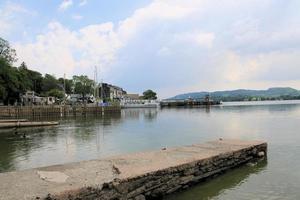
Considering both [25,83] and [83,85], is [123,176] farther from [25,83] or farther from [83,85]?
[83,85]

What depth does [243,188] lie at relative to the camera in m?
12.9

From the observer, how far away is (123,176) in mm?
10211

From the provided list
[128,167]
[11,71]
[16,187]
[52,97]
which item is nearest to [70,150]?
[128,167]

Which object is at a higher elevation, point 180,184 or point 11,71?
point 11,71

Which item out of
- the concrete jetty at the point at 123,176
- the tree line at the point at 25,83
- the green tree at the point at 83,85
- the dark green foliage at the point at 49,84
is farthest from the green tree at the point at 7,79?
the green tree at the point at 83,85

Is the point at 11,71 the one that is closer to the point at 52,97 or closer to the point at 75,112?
the point at 75,112

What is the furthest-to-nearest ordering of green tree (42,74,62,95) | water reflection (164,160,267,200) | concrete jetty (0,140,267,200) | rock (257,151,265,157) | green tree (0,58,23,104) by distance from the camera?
green tree (42,74,62,95) → green tree (0,58,23,104) → rock (257,151,265,157) → water reflection (164,160,267,200) → concrete jetty (0,140,267,200)

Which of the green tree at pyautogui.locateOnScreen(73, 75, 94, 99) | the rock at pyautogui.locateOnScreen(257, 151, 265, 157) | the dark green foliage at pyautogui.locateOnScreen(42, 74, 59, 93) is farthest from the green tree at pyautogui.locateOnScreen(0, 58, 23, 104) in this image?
the green tree at pyautogui.locateOnScreen(73, 75, 94, 99)

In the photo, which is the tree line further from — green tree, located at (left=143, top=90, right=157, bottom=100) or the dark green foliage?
green tree, located at (left=143, top=90, right=157, bottom=100)

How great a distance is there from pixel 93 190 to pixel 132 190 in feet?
4.87

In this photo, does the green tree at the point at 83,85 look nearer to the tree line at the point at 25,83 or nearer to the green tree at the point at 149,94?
the tree line at the point at 25,83

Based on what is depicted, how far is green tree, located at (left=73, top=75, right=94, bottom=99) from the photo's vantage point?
442ft

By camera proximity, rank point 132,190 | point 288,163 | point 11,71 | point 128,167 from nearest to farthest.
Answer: point 132,190
point 128,167
point 288,163
point 11,71

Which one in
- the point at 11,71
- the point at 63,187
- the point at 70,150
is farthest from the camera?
the point at 11,71
